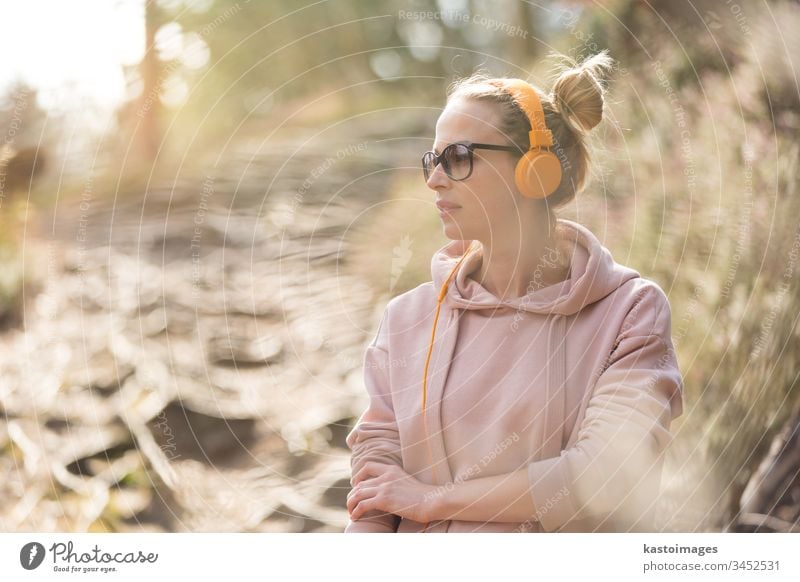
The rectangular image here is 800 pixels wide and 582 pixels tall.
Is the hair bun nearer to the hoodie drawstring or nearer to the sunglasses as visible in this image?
the sunglasses

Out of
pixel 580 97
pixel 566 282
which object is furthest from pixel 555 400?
pixel 580 97

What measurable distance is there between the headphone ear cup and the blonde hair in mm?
11

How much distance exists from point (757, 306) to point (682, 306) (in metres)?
0.17

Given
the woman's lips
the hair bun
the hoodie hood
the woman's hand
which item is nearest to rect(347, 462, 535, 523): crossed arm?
the woman's hand

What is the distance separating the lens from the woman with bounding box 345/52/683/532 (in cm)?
96

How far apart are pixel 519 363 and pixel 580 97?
336 millimetres

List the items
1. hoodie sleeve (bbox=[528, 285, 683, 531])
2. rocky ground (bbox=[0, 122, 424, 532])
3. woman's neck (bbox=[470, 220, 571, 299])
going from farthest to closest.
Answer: rocky ground (bbox=[0, 122, 424, 532]) → woman's neck (bbox=[470, 220, 571, 299]) → hoodie sleeve (bbox=[528, 285, 683, 531])

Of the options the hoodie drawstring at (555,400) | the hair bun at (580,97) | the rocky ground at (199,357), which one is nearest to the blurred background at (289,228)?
the rocky ground at (199,357)

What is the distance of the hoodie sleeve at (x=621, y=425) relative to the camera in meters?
0.94

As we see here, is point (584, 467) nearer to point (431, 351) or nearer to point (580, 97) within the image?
point (431, 351)

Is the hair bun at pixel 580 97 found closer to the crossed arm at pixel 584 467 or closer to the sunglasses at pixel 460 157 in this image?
the sunglasses at pixel 460 157

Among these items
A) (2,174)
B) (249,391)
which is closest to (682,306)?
(249,391)

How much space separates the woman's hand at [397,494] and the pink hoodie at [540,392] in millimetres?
16

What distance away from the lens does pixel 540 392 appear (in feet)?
3.26
